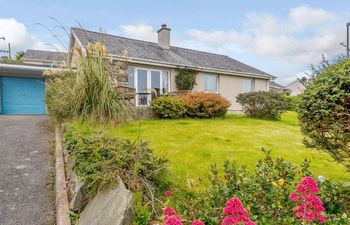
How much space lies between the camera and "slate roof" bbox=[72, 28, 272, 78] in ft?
47.4

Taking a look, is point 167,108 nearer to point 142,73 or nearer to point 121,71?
point 121,71

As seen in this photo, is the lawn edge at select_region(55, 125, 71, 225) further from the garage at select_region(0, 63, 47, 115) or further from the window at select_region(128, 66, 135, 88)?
the garage at select_region(0, 63, 47, 115)

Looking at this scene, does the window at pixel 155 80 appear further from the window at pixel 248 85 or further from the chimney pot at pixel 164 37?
the window at pixel 248 85

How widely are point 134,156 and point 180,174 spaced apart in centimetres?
100

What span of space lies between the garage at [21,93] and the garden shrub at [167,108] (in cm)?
789

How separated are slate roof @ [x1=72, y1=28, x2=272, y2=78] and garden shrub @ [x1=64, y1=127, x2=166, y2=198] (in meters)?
10.4

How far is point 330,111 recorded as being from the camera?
304 centimetres

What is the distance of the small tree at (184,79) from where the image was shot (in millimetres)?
15406

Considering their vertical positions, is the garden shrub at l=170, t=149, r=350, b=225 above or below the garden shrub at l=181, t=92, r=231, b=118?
below

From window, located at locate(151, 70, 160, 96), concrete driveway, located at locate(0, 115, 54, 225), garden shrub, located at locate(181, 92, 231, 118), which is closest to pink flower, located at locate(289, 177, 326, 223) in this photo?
concrete driveway, located at locate(0, 115, 54, 225)

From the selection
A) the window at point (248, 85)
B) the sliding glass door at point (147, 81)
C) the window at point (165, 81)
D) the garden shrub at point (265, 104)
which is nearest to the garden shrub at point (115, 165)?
the sliding glass door at point (147, 81)

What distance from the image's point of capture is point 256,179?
2.76 meters

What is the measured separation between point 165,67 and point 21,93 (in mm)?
8958

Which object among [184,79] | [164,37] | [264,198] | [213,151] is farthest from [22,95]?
[264,198]
